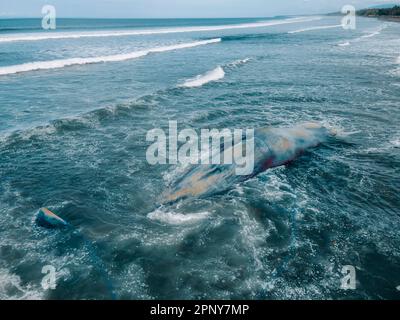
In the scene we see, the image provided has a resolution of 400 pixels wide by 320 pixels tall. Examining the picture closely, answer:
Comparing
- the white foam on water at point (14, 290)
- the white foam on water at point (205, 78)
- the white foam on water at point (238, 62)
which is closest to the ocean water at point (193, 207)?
the white foam on water at point (14, 290)

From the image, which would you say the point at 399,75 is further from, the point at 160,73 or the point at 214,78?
the point at 160,73

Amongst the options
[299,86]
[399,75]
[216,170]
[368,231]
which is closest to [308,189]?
[368,231]

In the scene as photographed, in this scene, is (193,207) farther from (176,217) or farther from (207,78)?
(207,78)

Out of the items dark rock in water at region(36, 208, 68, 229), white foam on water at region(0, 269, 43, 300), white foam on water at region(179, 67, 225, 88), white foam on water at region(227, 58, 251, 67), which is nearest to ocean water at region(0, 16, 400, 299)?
white foam on water at region(0, 269, 43, 300)

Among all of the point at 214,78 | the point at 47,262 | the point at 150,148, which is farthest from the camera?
the point at 214,78

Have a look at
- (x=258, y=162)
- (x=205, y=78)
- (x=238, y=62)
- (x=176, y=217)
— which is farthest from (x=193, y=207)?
(x=238, y=62)
